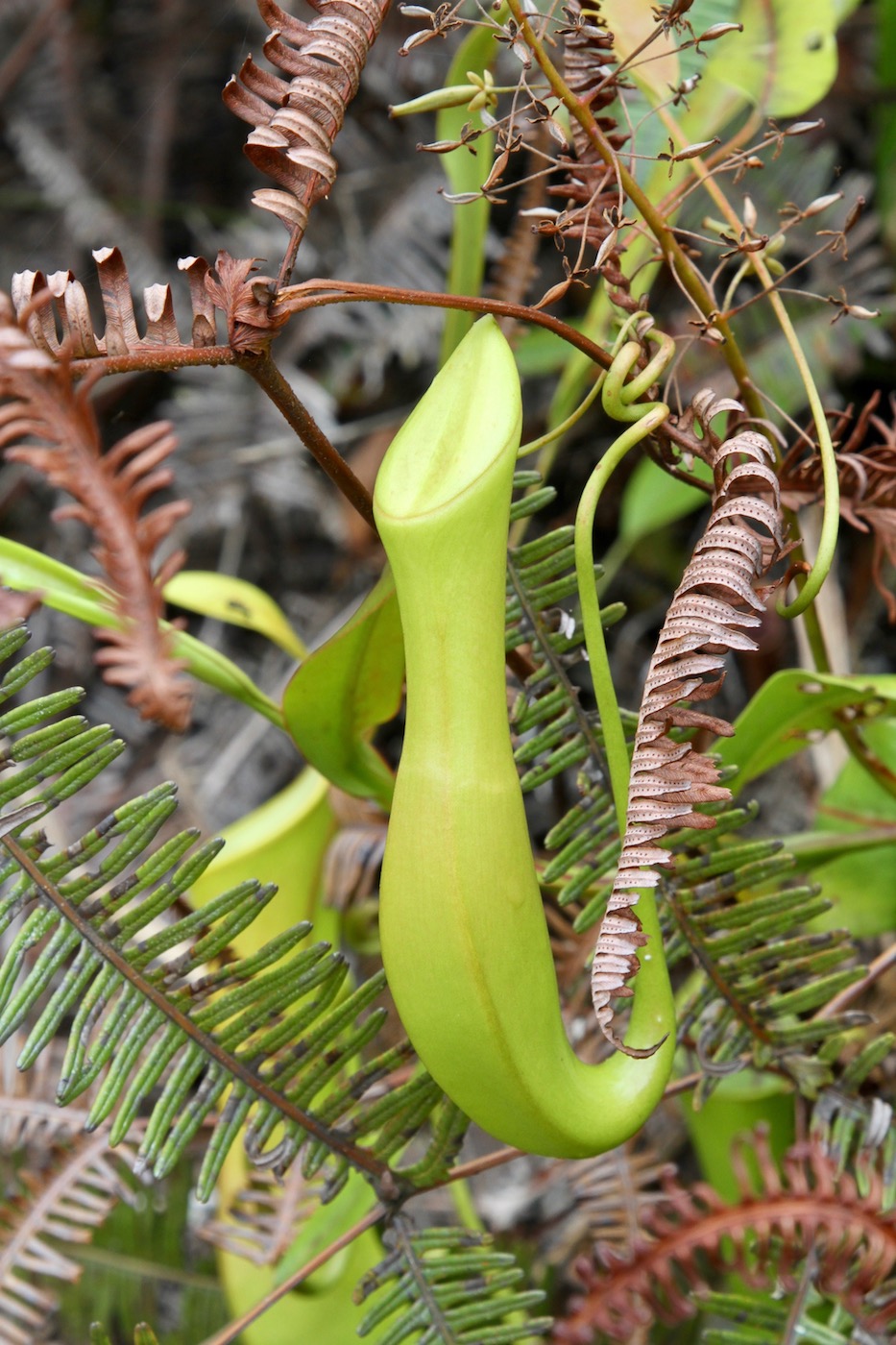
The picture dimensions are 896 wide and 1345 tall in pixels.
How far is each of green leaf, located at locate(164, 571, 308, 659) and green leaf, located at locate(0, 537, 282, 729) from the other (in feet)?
0.22

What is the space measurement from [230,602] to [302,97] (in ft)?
1.05

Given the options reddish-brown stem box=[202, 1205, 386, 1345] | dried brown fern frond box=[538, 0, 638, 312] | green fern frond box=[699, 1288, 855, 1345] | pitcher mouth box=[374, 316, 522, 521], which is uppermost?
dried brown fern frond box=[538, 0, 638, 312]

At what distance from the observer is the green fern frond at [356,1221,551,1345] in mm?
414

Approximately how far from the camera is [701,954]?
0.44 metres

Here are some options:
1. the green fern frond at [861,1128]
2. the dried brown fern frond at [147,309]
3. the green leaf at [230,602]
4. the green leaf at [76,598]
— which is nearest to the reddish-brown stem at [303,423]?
the dried brown fern frond at [147,309]

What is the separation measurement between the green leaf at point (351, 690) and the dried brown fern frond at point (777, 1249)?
25 cm

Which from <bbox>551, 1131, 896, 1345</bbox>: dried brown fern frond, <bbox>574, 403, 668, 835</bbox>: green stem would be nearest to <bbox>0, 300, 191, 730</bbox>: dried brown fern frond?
<bbox>574, 403, 668, 835</bbox>: green stem

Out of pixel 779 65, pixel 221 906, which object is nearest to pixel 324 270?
pixel 779 65

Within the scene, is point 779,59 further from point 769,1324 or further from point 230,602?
point 769,1324

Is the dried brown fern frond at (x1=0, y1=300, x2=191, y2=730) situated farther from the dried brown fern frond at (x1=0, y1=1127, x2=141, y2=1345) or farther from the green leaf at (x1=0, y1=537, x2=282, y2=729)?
the dried brown fern frond at (x1=0, y1=1127, x2=141, y2=1345)

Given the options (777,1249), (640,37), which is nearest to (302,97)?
(640,37)

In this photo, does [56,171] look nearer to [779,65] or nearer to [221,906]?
[779,65]

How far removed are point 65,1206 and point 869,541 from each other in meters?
0.72

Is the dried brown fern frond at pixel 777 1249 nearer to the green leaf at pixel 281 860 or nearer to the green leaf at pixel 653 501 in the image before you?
the green leaf at pixel 281 860
